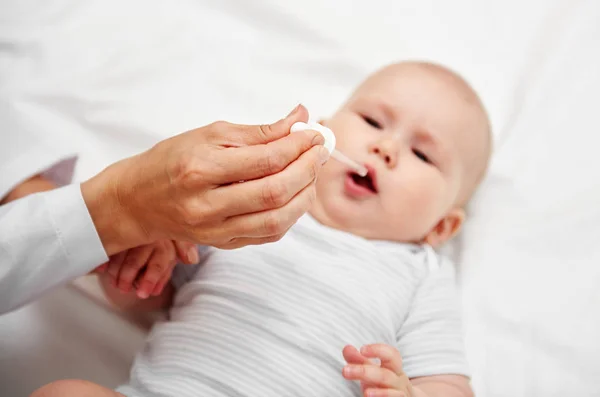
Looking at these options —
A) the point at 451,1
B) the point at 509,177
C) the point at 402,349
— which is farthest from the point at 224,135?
the point at 451,1

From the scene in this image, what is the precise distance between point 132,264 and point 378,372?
0.46 m

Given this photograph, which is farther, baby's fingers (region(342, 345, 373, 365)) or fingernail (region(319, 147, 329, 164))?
baby's fingers (region(342, 345, 373, 365))

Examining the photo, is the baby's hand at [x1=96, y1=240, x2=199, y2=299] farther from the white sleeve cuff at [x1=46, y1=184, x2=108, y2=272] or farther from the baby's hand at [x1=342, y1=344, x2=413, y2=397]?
the baby's hand at [x1=342, y1=344, x2=413, y2=397]

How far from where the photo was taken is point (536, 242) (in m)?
1.20

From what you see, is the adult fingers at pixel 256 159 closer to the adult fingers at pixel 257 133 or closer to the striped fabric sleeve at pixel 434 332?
the adult fingers at pixel 257 133

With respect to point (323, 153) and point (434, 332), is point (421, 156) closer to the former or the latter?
point (434, 332)

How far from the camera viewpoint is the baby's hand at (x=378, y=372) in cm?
83

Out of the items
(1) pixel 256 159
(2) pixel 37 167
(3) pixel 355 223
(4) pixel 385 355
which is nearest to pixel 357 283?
(3) pixel 355 223

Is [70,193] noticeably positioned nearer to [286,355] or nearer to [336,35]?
[286,355]

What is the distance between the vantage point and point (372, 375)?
83 centimetres

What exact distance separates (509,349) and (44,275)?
83 cm

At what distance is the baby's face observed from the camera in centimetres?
110

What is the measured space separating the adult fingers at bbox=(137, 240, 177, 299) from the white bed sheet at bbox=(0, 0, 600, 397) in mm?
204

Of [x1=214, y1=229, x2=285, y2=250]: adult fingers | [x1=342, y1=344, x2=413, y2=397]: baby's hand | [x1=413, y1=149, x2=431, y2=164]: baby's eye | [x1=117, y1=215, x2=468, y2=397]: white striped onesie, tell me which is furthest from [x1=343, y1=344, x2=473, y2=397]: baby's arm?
[x1=413, y1=149, x2=431, y2=164]: baby's eye
